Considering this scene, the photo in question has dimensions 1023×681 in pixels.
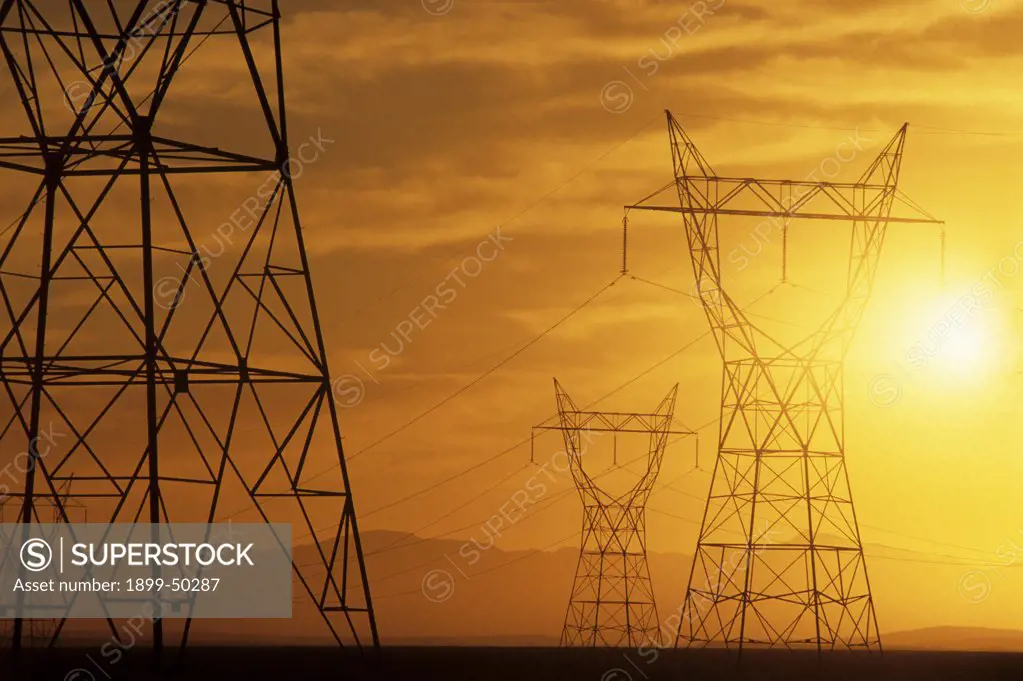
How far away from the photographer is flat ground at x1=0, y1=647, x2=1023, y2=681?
45281 millimetres

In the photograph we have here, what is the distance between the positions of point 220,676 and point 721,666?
20.4m

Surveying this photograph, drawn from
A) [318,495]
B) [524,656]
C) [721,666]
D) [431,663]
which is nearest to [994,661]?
[721,666]

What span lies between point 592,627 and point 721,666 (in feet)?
151

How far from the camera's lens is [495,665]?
2176 inches

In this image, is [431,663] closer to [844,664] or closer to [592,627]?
[844,664]

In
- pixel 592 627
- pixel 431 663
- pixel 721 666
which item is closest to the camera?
pixel 431 663

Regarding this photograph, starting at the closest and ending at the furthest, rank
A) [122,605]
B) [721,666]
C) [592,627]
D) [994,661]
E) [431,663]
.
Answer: [122,605]
[431,663]
[721,666]
[994,661]
[592,627]

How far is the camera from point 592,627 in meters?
106

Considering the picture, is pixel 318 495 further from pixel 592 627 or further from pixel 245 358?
pixel 592 627

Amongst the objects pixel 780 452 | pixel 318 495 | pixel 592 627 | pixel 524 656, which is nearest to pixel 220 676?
pixel 318 495

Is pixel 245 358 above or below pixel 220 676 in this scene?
above

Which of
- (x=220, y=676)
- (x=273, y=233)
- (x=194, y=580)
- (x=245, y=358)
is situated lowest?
(x=220, y=676)

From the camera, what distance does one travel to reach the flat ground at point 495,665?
45281 mm

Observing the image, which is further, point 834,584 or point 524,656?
point 834,584
